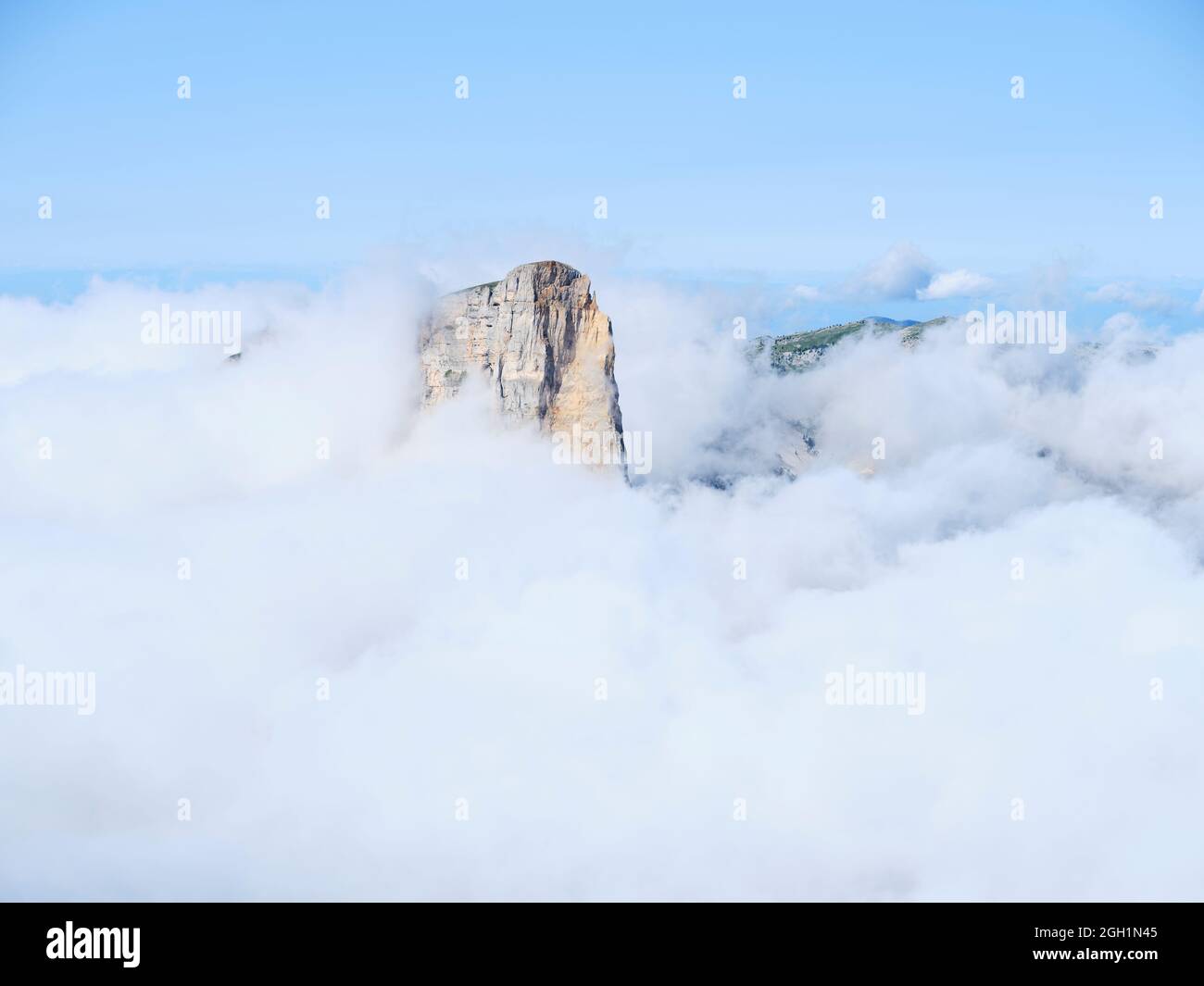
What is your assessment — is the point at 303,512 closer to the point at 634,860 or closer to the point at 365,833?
the point at 365,833

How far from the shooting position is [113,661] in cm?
11638

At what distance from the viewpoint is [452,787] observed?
8875 cm

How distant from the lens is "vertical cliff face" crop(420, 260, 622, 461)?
4409 inches

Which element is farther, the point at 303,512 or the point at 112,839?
the point at 303,512

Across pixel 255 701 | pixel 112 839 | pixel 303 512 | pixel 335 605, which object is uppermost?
pixel 303 512

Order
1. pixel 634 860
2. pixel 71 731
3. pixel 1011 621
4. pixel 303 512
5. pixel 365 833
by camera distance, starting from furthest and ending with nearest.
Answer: pixel 1011 621, pixel 303 512, pixel 71 731, pixel 365 833, pixel 634 860

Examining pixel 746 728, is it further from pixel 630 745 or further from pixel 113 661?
pixel 113 661

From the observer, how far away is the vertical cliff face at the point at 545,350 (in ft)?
367

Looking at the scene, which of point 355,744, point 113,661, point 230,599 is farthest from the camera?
point 230,599

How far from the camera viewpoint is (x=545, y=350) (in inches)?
4432
